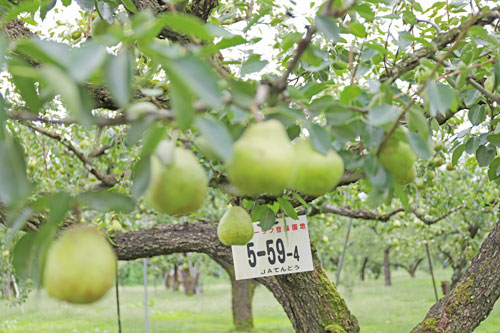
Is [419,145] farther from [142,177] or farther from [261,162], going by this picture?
[142,177]

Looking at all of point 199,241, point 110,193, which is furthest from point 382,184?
point 199,241

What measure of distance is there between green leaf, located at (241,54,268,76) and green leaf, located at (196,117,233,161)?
1.28 ft

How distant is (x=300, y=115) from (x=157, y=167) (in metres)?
0.23

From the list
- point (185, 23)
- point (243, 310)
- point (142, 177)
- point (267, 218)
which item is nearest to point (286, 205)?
point (267, 218)

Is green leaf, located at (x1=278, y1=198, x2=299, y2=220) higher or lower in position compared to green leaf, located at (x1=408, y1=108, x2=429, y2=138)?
lower

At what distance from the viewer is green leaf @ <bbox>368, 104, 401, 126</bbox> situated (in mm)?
791

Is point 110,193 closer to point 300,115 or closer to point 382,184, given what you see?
point 300,115

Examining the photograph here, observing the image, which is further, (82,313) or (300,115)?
(82,313)

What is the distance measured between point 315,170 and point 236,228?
45cm

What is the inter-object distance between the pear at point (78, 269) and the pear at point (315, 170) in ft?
0.98

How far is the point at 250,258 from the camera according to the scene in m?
2.38

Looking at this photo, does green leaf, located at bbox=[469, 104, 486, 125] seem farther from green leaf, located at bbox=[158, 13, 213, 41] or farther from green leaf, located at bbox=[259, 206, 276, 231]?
green leaf, located at bbox=[158, 13, 213, 41]

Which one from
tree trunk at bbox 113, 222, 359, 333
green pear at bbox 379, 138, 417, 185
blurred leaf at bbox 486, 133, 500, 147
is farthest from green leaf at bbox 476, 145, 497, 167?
tree trunk at bbox 113, 222, 359, 333

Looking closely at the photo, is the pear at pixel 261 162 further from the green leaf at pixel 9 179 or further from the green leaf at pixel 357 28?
the green leaf at pixel 357 28
